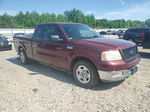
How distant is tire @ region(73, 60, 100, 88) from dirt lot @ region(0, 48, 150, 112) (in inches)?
7.1

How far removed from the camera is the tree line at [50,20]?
74.5 m

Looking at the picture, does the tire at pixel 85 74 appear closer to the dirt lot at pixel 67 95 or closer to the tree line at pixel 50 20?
the dirt lot at pixel 67 95

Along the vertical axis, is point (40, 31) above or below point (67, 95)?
above

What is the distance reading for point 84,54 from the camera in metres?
4.09

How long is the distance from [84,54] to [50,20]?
3382 inches

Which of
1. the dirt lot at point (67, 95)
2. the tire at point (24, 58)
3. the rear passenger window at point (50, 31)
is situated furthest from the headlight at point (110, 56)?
the tire at point (24, 58)

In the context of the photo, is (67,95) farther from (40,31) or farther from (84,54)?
(40,31)

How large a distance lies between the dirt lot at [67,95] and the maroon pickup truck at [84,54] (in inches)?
16.3

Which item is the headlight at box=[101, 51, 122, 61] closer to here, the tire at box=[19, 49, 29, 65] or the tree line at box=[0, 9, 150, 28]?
the tire at box=[19, 49, 29, 65]

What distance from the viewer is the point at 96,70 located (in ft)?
13.2

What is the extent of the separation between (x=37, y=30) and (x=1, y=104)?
10.9ft

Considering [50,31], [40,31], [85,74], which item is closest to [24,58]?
[40,31]

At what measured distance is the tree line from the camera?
245 feet

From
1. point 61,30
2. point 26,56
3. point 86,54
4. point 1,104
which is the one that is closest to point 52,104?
point 1,104
